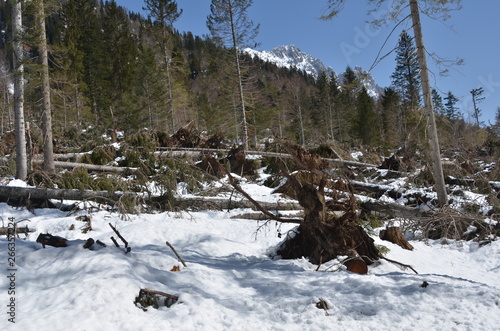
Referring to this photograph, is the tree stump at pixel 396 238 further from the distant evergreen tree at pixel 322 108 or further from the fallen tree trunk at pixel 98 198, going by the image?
the distant evergreen tree at pixel 322 108

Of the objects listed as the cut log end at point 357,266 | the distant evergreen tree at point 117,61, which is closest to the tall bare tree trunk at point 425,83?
the cut log end at point 357,266

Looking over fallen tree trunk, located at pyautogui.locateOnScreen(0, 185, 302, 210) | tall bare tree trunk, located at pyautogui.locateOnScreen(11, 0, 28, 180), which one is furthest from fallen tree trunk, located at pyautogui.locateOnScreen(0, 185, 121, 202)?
tall bare tree trunk, located at pyautogui.locateOnScreen(11, 0, 28, 180)

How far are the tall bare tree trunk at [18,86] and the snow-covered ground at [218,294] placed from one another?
6.28m

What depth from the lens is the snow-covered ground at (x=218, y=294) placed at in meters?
2.13

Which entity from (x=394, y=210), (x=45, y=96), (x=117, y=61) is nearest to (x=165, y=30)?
(x=117, y=61)

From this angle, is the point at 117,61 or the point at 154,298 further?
the point at 117,61

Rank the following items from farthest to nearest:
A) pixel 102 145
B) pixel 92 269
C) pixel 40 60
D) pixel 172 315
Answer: pixel 102 145 < pixel 40 60 < pixel 92 269 < pixel 172 315

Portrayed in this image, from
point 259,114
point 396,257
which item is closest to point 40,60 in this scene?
point 396,257

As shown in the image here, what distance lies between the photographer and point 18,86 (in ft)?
26.6

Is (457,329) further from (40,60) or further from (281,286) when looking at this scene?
(40,60)

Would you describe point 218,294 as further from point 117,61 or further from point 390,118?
point 390,118

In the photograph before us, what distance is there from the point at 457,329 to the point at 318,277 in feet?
4.29

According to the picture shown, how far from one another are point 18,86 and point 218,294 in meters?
8.82

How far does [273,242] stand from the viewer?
16.4ft
